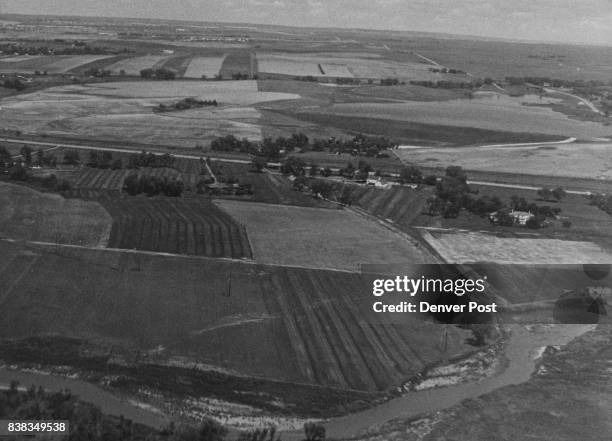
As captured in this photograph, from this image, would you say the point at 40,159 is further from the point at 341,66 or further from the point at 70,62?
the point at 341,66

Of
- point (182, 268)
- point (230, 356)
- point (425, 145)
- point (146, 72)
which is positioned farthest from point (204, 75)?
point (230, 356)

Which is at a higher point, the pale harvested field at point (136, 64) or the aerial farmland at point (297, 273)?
the pale harvested field at point (136, 64)

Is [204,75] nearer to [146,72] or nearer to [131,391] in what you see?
[146,72]

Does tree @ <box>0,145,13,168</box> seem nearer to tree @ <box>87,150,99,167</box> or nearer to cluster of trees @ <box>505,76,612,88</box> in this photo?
tree @ <box>87,150,99,167</box>

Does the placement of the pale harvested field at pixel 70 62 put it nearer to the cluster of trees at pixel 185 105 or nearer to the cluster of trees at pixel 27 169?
the cluster of trees at pixel 185 105

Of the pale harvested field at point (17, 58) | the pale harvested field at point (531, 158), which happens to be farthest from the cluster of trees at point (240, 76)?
the pale harvested field at point (531, 158)

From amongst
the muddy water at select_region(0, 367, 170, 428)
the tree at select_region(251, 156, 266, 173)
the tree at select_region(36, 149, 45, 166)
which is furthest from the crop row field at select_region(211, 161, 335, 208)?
the muddy water at select_region(0, 367, 170, 428)
